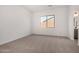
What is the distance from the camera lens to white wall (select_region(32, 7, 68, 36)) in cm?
210

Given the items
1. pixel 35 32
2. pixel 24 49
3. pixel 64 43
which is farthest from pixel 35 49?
pixel 64 43

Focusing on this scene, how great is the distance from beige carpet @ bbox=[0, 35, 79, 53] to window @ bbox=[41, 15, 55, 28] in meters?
0.27

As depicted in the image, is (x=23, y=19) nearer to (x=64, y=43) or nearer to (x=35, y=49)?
(x=35, y=49)

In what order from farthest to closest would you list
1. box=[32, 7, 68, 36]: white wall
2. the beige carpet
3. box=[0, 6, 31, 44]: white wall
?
1. box=[0, 6, 31, 44]: white wall
2. box=[32, 7, 68, 36]: white wall
3. the beige carpet

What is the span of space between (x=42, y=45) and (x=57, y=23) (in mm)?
607

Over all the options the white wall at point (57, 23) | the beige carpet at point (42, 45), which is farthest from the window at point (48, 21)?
the beige carpet at point (42, 45)

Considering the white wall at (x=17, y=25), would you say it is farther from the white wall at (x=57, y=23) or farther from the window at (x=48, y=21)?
the window at (x=48, y=21)

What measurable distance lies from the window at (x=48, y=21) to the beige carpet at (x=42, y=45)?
27 centimetres

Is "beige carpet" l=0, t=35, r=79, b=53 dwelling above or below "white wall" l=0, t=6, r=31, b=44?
below

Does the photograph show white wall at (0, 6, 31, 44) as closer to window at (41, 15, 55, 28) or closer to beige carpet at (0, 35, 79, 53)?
beige carpet at (0, 35, 79, 53)

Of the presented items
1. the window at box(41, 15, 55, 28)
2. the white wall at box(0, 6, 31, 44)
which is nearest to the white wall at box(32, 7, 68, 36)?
the window at box(41, 15, 55, 28)

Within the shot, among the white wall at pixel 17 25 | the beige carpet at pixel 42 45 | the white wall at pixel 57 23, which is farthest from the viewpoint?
the white wall at pixel 17 25

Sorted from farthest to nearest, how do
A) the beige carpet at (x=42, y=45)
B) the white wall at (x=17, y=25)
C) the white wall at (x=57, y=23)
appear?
the white wall at (x=17, y=25)
the white wall at (x=57, y=23)
the beige carpet at (x=42, y=45)

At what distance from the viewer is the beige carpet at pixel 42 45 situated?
1896 mm
